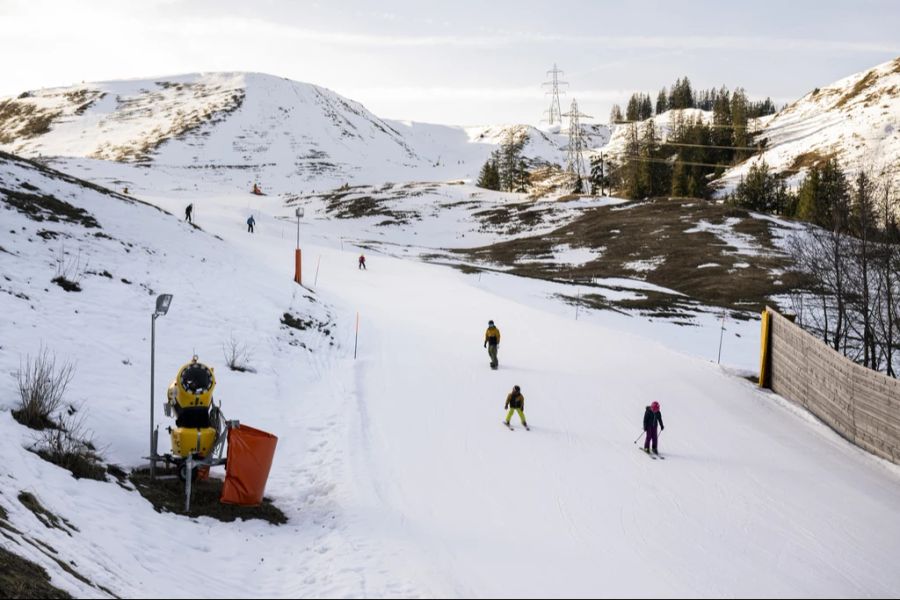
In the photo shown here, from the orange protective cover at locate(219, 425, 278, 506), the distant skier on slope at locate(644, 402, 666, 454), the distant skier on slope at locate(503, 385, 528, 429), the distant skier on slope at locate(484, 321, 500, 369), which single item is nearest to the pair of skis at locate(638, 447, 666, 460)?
the distant skier on slope at locate(644, 402, 666, 454)

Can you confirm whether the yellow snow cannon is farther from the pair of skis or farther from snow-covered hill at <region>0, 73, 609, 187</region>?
snow-covered hill at <region>0, 73, 609, 187</region>

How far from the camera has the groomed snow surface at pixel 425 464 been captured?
7.80m

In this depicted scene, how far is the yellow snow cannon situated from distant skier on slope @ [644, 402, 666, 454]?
350 inches

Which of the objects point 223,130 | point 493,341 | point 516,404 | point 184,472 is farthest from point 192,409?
point 223,130

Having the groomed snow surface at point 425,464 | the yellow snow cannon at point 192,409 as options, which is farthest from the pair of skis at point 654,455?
the yellow snow cannon at point 192,409

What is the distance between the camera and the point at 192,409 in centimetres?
934

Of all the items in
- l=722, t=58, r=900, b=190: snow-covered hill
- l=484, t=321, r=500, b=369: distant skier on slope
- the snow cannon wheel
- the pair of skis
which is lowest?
the pair of skis

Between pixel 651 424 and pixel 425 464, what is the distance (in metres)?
5.15

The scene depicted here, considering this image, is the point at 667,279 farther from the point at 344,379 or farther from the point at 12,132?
the point at 12,132

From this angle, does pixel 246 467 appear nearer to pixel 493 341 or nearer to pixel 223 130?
pixel 493 341

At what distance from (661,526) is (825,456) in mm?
7529

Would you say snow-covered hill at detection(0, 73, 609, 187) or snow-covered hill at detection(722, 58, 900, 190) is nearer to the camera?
snow-covered hill at detection(722, 58, 900, 190)

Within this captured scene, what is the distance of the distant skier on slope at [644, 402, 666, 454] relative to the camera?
13062mm

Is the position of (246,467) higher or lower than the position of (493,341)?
lower
